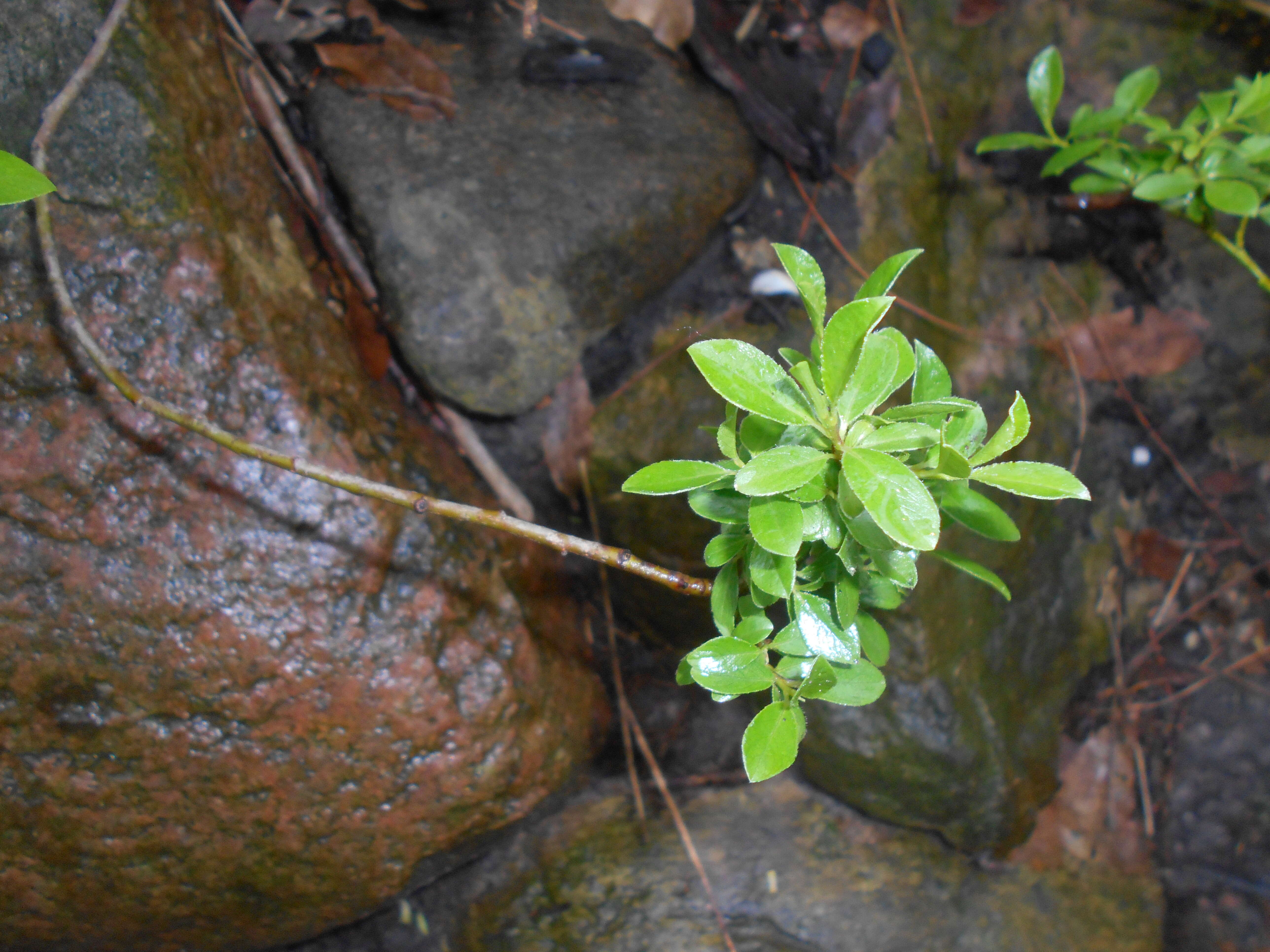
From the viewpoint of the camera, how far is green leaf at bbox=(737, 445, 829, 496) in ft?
2.57

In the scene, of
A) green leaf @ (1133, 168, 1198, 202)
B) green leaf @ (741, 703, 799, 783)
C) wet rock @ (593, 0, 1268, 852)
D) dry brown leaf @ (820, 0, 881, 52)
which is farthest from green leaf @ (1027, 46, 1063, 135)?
green leaf @ (741, 703, 799, 783)

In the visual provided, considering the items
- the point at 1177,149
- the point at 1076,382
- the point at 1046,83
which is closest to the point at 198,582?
the point at 1046,83

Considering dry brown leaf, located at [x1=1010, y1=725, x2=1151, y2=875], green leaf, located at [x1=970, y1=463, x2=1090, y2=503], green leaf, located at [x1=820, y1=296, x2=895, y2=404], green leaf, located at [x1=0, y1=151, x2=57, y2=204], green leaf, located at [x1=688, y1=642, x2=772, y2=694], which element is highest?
green leaf, located at [x1=0, y1=151, x2=57, y2=204]

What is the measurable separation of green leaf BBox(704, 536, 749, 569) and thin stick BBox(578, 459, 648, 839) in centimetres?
109

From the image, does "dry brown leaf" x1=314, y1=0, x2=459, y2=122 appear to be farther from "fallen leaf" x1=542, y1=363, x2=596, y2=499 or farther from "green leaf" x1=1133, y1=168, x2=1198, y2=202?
"green leaf" x1=1133, y1=168, x2=1198, y2=202

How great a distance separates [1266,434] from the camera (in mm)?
Result: 2572

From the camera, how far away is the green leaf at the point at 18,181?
0.93m

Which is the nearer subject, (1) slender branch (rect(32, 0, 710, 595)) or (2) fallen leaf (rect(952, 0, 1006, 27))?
(1) slender branch (rect(32, 0, 710, 595))

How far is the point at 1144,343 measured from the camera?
8.36 ft

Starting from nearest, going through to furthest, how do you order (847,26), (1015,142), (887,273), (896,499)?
(896,499) → (887,273) → (1015,142) → (847,26)

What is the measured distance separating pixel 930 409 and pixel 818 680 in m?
0.35

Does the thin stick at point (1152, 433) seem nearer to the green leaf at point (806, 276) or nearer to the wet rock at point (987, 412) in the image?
the wet rock at point (987, 412)

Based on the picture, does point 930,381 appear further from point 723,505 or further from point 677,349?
point 677,349

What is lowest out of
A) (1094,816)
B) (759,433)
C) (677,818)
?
(1094,816)
